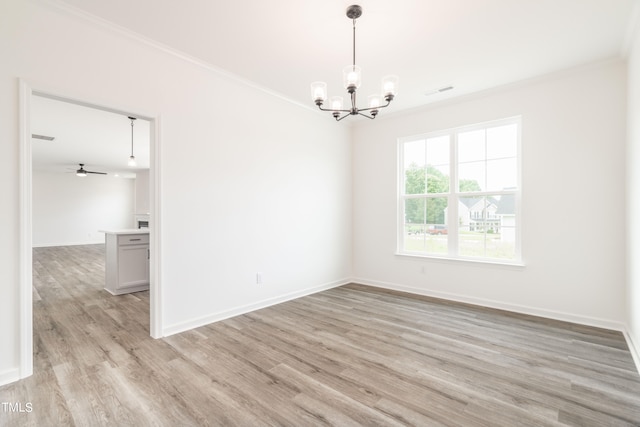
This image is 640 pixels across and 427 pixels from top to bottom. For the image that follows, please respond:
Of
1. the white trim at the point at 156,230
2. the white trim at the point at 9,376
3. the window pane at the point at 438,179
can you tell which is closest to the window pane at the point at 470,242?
the window pane at the point at 438,179

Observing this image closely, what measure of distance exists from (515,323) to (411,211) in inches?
82.4

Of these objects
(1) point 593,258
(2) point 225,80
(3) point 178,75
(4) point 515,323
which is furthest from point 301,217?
(1) point 593,258

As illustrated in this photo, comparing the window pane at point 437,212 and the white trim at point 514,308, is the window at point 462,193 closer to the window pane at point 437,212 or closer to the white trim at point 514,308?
the window pane at point 437,212

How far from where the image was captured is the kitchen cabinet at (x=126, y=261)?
456 centimetres

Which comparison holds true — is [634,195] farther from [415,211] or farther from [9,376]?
[9,376]

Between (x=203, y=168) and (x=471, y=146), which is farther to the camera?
(x=471, y=146)

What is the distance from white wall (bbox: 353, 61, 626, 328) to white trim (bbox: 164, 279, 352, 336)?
6.16ft

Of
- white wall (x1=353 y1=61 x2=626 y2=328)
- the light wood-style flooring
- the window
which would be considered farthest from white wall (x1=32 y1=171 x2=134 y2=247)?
white wall (x1=353 y1=61 x2=626 y2=328)

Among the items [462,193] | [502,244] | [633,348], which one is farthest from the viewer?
[462,193]

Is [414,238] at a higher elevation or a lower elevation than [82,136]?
lower

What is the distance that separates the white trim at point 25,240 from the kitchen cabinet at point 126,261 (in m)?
2.45

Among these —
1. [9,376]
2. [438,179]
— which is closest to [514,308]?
[438,179]

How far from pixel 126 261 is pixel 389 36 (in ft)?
15.8

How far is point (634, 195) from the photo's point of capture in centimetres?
272
